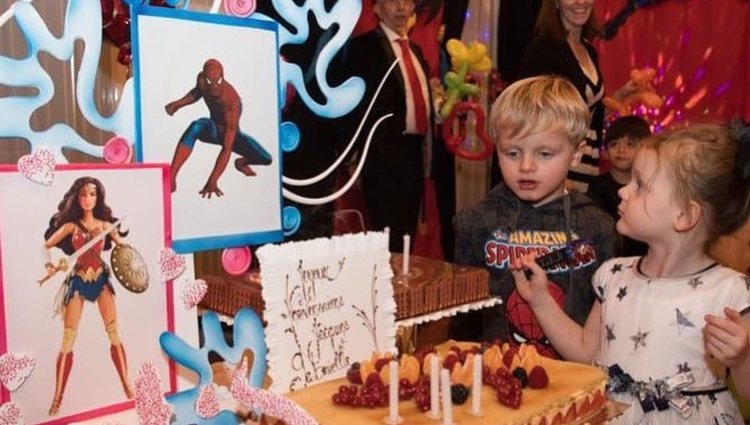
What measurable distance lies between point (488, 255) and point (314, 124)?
45 centimetres

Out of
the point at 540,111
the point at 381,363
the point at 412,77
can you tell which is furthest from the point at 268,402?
the point at 412,77

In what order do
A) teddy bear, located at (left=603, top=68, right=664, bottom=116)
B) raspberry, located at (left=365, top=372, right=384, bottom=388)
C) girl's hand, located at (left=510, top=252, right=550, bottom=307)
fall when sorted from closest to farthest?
raspberry, located at (left=365, top=372, right=384, bottom=388), girl's hand, located at (left=510, top=252, right=550, bottom=307), teddy bear, located at (left=603, top=68, right=664, bottom=116)

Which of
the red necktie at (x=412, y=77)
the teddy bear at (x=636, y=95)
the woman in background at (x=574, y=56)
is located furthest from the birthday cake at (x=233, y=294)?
the teddy bear at (x=636, y=95)

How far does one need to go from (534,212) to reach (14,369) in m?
0.99

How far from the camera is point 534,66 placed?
2.33m

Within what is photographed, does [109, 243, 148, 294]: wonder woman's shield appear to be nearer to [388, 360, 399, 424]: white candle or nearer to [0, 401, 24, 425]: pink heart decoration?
[0, 401, 24, 425]: pink heart decoration

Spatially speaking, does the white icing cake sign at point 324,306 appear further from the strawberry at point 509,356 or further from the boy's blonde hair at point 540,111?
the boy's blonde hair at point 540,111

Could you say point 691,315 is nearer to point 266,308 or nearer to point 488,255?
point 488,255

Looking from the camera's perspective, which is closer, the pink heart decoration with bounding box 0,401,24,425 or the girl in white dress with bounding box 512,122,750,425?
the pink heart decoration with bounding box 0,401,24,425

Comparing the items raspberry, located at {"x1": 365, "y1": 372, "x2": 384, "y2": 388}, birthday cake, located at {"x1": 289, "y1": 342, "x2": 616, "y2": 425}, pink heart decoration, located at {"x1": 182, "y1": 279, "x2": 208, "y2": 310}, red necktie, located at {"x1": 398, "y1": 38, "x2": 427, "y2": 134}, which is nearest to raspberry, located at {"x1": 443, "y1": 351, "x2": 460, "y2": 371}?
birthday cake, located at {"x1": 289, "y1": 342, "x2": 616, "y2": 425}

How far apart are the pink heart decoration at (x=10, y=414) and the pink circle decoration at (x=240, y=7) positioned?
0.46 meters

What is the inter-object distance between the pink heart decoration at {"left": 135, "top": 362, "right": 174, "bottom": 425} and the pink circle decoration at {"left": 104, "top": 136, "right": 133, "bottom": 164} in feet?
0.69

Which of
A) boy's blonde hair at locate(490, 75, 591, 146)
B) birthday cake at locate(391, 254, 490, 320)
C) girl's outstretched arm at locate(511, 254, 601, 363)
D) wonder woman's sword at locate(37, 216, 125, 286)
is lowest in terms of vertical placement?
girl's outstretched arm at locate(511, 254, 601, 363)

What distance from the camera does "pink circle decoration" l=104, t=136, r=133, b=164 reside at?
2.66 feet
